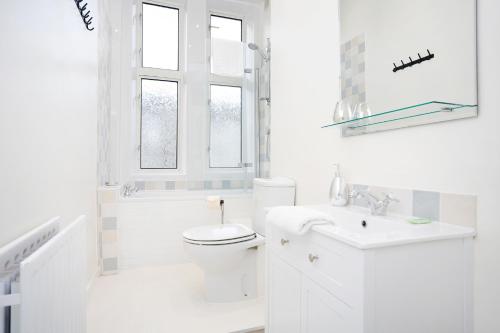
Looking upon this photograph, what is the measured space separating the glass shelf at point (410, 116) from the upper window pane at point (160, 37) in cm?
227

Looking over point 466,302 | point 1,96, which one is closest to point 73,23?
point 1,96

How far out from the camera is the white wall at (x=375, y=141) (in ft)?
3.09

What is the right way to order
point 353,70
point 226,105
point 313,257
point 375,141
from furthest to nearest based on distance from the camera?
point 226,105
point 353,70
point 375,141
point 313,257

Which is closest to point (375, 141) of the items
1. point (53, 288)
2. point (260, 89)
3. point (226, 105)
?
point (53, 288)

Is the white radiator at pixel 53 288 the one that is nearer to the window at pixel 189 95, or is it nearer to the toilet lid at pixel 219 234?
the toilet lid at pixel 219 234

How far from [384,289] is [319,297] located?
270 millimetres

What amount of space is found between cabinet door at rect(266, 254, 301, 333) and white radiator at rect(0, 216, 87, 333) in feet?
2.81

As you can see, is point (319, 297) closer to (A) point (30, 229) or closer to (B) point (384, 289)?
(B) point (384, 289)

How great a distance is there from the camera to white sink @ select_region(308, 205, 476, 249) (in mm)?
868

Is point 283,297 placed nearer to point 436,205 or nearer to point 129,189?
point 436,205

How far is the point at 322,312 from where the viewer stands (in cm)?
103

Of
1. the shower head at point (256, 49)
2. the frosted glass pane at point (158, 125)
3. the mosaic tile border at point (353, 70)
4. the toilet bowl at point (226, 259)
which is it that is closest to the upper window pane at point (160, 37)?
the frosted glass pane at point (158, 125)

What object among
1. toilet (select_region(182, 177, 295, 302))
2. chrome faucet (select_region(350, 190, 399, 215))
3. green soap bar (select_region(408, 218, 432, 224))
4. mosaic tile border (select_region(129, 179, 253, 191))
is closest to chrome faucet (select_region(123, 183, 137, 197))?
mosaic tile border (select_region(129, 179, 253, 191))

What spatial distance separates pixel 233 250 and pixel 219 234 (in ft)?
0.60
